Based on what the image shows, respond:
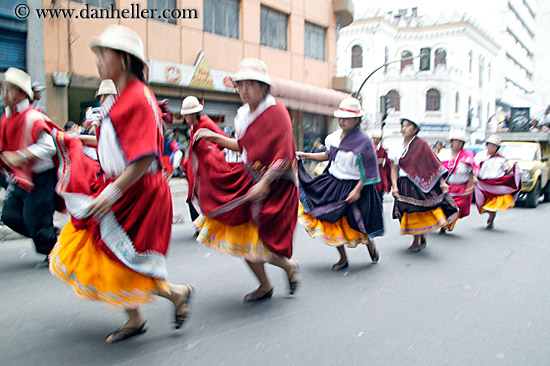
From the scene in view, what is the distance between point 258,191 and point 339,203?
1.86 metres

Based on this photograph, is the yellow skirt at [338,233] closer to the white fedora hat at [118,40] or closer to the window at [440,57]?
the white fedora hat at [118,40]

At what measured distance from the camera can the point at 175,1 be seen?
16.0 m

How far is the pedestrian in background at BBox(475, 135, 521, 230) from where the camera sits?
9.03 meters

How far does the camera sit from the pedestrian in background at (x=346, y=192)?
5.42 m

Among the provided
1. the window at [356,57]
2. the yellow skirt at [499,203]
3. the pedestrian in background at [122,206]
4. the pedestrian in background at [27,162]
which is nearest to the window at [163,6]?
the yellow skirt at [499,203]

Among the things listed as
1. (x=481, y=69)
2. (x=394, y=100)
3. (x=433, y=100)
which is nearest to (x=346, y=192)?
(x=394, y=100)

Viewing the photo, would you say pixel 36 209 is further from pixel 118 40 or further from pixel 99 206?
pixel 118 40

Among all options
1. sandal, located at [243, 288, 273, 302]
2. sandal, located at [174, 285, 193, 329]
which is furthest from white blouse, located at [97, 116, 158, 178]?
sandal, located at [243, 288, 273, 302]

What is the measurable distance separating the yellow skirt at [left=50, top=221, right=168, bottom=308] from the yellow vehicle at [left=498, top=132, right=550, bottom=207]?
11.8m

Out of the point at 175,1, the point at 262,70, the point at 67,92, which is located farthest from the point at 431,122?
the point at 262,70

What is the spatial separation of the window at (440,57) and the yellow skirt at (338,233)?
4030 centimetres

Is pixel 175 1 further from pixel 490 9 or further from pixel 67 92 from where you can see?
pixel 490 9

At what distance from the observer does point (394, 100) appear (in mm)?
40938

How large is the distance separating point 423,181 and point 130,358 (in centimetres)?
462
